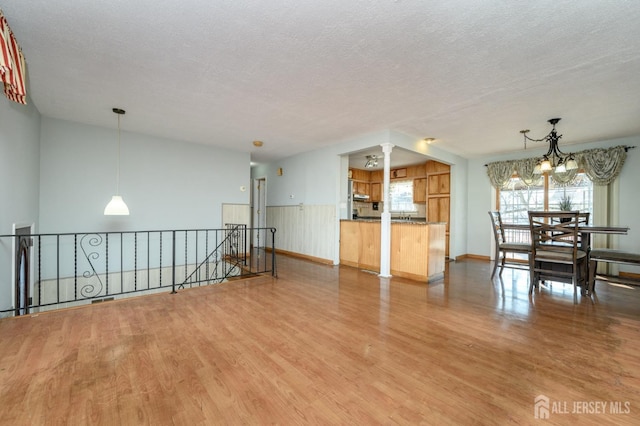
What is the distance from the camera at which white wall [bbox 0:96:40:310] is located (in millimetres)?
2812

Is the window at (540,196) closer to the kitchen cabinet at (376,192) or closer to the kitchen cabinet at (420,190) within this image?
the kitchen cabinet at (420,190)

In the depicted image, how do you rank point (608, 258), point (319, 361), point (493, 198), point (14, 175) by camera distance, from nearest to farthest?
point (319, 361)
point (14, 175)
point (608, 258)
point (493, 198)

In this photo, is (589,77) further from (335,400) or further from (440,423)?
(335,400)

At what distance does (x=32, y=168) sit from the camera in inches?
155

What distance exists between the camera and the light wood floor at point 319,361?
1.54m

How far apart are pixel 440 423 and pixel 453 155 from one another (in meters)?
6.50

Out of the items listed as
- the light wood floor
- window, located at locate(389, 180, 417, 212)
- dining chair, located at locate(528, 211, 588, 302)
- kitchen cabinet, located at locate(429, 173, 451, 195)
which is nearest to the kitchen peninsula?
the light wood floor

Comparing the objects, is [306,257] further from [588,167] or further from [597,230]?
[588,167]

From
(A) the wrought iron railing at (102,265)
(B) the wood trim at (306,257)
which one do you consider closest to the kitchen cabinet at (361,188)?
(B) the wood trim at (306,257)

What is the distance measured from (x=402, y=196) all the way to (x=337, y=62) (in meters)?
6.39

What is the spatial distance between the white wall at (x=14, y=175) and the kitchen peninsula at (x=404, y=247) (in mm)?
4980

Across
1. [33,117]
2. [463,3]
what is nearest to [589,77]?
[463,3]

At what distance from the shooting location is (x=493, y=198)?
6.75 meters

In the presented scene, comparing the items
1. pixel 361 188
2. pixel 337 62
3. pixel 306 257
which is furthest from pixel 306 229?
pixel 337 62
